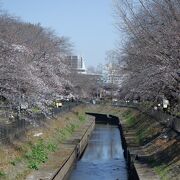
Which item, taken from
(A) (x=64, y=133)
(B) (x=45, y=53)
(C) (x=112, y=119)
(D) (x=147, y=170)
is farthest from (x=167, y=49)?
(C) (x=112, y=119)

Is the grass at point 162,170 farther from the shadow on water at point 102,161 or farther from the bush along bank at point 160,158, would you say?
the shadow on water at point 102,161

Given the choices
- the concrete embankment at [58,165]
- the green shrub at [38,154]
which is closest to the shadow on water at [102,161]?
the concrete embankment at [58,165]

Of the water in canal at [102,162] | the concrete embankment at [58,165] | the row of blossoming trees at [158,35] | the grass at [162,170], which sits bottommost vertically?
the water in canal at [102,162]

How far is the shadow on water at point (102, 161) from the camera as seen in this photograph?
24.4 meters

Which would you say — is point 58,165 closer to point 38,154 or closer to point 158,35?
point 38,154

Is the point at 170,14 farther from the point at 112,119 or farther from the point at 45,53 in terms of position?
the point at 112,119

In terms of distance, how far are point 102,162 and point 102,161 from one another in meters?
0.55

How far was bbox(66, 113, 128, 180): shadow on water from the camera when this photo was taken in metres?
24.4

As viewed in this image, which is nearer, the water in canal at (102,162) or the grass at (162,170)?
the grass at (162,170)

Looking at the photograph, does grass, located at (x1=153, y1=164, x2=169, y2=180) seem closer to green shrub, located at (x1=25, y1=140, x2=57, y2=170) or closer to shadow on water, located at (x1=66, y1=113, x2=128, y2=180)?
green shrub, located at (x1=25, y1=140, x2=57, y2=170)

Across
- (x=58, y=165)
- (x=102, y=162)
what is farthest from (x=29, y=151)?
(x=102, y=162)

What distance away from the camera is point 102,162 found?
29.8m

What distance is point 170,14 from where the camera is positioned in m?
15.7

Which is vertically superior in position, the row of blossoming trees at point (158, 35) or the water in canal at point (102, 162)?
the row of blossoming trees at point (158, 35)
